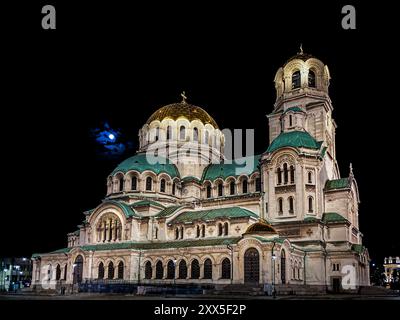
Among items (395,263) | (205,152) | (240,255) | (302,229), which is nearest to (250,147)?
(205,152)

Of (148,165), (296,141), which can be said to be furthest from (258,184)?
(148,165)

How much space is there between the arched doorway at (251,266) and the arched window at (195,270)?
17.7 feet

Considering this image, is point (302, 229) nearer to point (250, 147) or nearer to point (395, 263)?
point (250, 147)

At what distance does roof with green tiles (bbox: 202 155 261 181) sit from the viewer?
55938mm

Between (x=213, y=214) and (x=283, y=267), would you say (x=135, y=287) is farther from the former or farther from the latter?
(x=283, y=267)

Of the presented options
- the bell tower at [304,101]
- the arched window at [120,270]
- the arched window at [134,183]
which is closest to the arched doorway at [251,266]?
the arched window at [120,270]

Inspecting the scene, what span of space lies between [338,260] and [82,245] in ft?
94.5

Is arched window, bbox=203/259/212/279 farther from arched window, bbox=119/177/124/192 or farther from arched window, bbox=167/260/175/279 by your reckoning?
arched window, bbox=119/177/124/192

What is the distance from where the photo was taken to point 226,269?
44125 millimetres

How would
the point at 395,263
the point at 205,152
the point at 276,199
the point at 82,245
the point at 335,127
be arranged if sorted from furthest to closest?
the point at 395,263 < the point at 205,152 < the point at 335,127 < the point at 82,245 < the point at 276,199

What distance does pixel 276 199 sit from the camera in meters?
50.0

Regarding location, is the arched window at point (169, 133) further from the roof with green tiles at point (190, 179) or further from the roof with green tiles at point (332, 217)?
the roof with green tiles at point (332, 217)

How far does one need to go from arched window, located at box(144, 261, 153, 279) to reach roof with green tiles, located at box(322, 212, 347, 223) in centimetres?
1811

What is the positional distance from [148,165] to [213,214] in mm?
12577
